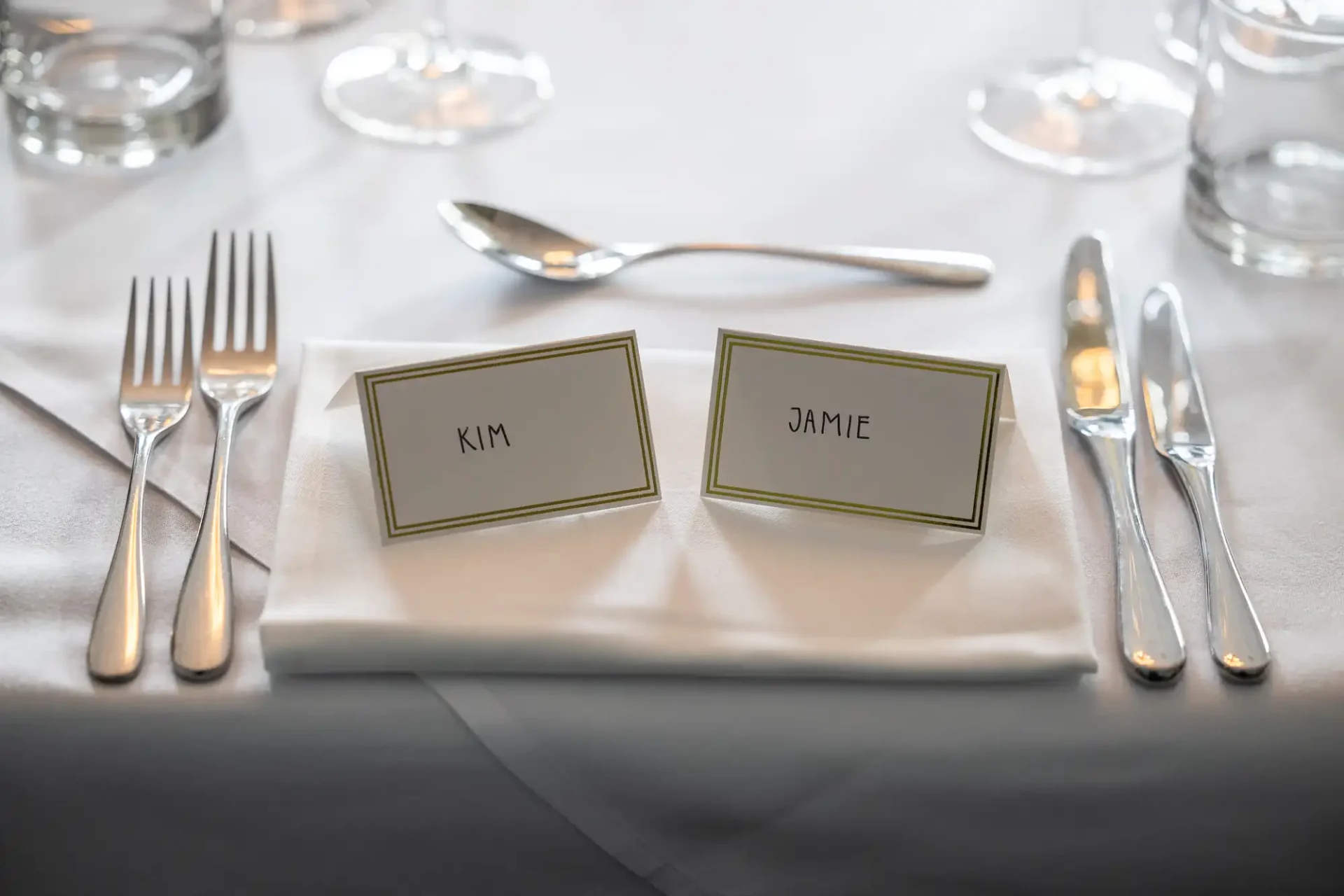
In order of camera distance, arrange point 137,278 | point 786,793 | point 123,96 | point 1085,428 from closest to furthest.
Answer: point 786,793 < point 1085,428 < point 137,278 < point 123,96

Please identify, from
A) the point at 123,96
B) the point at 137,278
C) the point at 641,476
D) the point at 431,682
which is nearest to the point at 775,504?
the point at 641,476

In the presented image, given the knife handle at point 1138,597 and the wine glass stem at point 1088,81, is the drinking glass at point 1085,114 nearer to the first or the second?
the wine glass stem at point 1088,81

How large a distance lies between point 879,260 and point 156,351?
403 millimetres

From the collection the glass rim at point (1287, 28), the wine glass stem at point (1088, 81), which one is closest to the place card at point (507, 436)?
the glass rim at point (1287, 28)

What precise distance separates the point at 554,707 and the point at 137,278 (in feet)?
1.35

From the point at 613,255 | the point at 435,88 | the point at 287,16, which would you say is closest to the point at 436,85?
the point at 435,88

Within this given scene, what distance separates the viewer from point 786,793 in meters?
0.52

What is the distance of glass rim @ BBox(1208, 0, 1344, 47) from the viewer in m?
0.71

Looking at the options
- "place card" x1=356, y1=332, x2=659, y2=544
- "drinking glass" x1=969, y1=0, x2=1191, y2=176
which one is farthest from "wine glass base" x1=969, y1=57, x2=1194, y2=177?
"place card" x1=356, y1=332, x2=659, y2=544

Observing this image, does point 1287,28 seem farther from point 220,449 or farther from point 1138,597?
point 220,449

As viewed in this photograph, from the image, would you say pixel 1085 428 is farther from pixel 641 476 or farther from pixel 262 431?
pixel 262 431

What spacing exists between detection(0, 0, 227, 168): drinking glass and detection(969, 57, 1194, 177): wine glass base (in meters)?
0.53

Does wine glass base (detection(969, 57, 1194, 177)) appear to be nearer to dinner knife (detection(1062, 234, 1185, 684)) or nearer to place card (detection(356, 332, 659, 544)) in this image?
dinner knife (detection(1062, 234, 1185, 684))

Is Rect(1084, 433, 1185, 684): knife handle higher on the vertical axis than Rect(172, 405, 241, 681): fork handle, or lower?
higher
